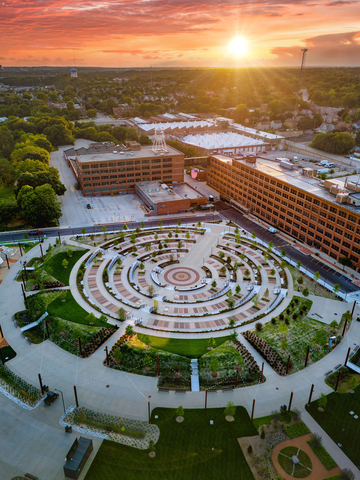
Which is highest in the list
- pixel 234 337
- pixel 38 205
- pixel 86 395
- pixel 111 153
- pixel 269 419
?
pixel 111 153

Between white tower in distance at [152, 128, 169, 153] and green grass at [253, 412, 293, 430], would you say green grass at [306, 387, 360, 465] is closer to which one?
green grass at [253, 412, 293, 430]

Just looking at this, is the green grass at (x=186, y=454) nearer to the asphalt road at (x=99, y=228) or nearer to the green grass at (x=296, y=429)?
the green grass at (x=296, y=429)

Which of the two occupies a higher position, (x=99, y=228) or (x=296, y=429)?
(x=296, y=429)

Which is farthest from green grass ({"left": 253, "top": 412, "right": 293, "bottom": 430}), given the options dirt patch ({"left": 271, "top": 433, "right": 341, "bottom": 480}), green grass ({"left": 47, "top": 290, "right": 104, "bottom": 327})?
green grass ({"left": 47, "top": 290, "right": 104, "bottom": 327})

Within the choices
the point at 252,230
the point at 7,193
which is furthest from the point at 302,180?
the point at 7,193

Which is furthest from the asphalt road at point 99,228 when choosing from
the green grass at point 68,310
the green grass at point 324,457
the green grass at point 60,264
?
the green grass at point 324,457

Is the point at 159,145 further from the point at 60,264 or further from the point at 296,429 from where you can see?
the point at 296,429
